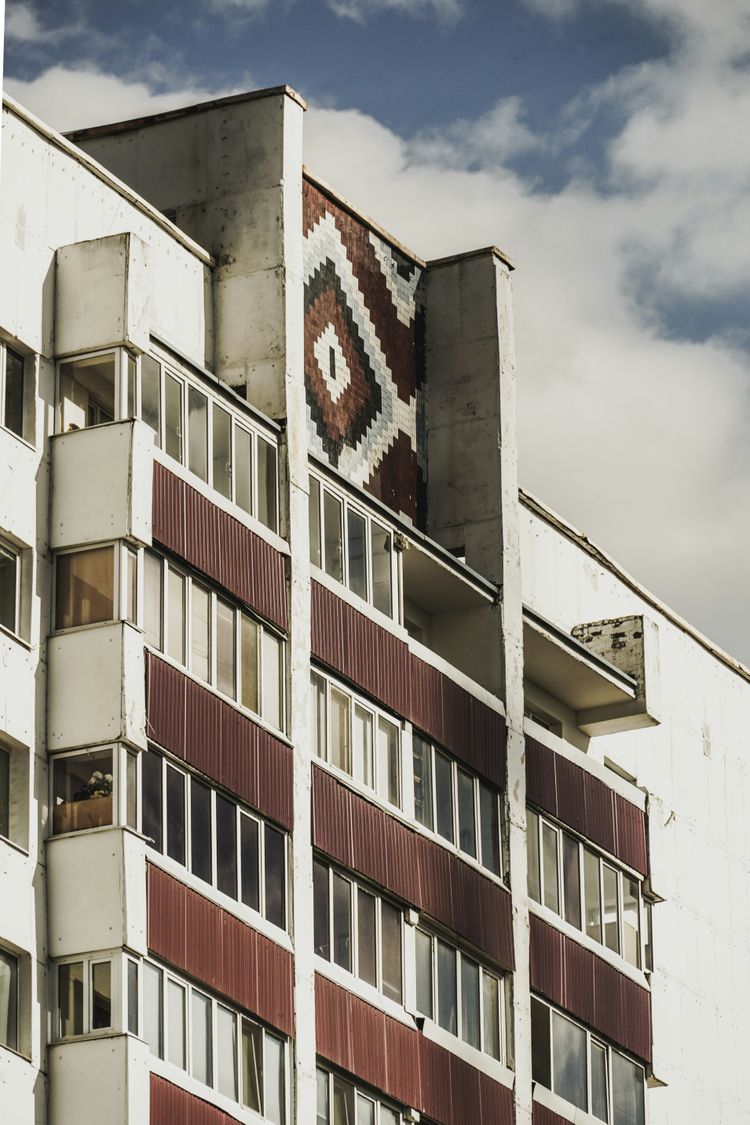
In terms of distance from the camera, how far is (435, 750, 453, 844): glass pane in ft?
138

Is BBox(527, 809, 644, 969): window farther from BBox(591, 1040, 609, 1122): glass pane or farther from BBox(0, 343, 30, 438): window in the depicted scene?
BBox(0, 343, 30, 438): window

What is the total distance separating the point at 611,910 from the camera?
46.8 m

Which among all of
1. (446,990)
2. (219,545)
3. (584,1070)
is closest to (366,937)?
(446,990)

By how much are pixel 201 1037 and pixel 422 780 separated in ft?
26.2

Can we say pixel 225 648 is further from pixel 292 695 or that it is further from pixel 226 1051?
pixel 226 1051

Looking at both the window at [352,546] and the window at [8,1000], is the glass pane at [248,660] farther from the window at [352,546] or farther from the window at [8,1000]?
the window at [8,1000]

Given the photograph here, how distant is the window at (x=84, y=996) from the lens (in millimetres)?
33312

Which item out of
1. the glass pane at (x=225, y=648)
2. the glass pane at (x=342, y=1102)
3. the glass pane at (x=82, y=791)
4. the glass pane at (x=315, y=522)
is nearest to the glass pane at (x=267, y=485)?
the glass pane at (x=315, y=522)

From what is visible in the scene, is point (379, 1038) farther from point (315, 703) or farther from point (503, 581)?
point (503, 581)

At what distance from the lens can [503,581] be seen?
4556 cm

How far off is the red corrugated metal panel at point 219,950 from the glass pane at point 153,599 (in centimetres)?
324

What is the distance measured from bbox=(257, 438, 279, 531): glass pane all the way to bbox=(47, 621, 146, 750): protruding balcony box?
4703 millimetres

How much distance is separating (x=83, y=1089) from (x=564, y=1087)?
1331 cm

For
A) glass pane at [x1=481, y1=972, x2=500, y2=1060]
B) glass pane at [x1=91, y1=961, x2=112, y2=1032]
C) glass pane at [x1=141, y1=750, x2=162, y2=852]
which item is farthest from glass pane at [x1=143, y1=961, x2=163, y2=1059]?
glass pane at [x1=481, y1=972, x2=500, y2=1060]
